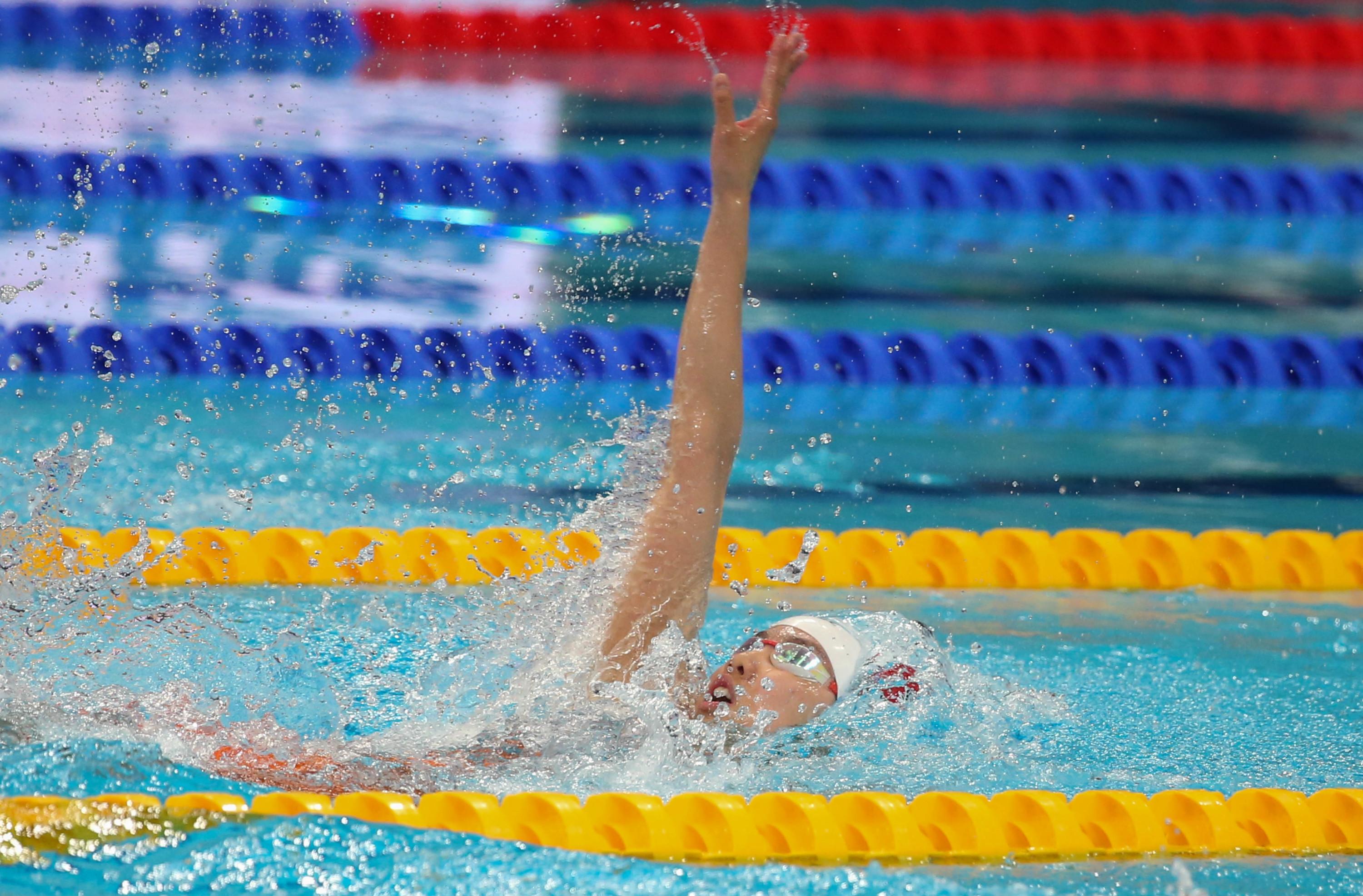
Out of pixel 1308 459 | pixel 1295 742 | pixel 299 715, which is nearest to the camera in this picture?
pixel 299 715

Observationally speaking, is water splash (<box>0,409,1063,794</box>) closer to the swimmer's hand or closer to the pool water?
the pool water

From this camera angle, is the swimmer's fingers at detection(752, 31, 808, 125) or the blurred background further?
the blurred background

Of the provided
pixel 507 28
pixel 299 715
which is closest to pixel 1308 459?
pixel 299 715

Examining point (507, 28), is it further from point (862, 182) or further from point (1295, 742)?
point (1295, 742)

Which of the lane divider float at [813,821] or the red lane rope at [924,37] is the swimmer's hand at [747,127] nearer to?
the lane divider float at [813,821]

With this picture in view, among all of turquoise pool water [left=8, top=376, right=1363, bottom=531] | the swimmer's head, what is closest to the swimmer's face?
the swimmer's head

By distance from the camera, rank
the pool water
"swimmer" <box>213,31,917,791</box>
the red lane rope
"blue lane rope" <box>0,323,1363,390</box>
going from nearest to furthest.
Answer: the pool water → "swimmer" <box>213,31,917,791</box> → "blue lane rope" <box>0,323,1363,390</box> → the red lane rope

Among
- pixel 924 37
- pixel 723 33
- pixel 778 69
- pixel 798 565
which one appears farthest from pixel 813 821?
pixel 924 37

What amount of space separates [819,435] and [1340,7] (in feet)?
17.9

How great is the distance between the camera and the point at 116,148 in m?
6.16

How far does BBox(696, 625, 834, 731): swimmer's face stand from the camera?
2.45m

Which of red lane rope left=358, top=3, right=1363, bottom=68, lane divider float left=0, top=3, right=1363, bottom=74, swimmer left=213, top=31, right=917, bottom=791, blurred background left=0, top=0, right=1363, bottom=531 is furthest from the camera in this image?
red lane rope left=358, top=3, right=1363, bottom=68

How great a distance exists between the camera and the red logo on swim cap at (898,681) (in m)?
2.69

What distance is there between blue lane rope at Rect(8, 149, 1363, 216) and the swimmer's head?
3490mm
